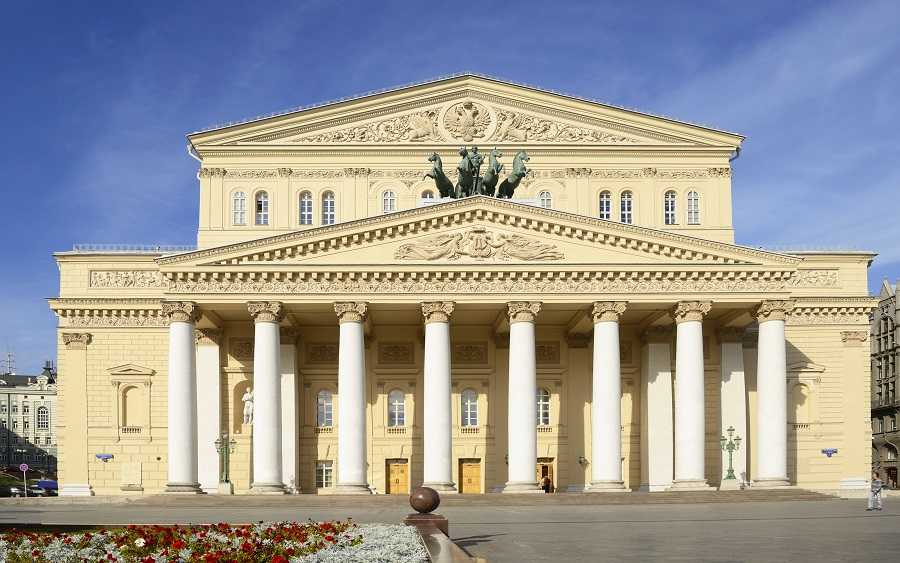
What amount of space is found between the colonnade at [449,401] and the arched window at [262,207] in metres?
10.3

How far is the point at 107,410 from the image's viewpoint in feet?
178

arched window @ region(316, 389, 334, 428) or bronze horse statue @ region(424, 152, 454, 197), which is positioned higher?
bronze horse statue @ region(424, 152, 454, 197)

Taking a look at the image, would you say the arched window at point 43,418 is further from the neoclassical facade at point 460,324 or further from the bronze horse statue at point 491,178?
the bronze horse statue at point 491,178

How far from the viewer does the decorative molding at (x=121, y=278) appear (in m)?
54.1

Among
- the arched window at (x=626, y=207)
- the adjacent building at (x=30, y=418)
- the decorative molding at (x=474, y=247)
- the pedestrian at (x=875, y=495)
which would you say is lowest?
the adjacent building at (x=30, y=418)

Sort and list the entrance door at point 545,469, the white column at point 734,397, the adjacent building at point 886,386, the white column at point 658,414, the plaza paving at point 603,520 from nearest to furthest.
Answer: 1. the plaza paving at point 603,520
2. the white column at point 658,414
3. the white column at point 734,397
4. the entrance door at point 545,469
5. the adjacent building at point 886,386

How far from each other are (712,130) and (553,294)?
15596 mm

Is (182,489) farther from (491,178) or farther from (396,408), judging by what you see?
(491,178)

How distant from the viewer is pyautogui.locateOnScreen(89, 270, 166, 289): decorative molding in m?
54.1

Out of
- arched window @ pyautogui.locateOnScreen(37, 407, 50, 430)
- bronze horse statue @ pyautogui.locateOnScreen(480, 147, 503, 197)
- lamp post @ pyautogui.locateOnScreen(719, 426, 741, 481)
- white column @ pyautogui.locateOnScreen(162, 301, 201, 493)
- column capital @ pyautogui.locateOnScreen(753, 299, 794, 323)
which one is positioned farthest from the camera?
arched window @ pyautogui.locateOnScreen(37, 407, 50, 430)

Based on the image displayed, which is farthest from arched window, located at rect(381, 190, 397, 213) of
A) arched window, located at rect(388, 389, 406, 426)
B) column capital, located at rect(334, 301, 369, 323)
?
column capital, located at rect(334, 301, 369, 323)

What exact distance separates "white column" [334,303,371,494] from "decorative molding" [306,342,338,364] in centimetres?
760

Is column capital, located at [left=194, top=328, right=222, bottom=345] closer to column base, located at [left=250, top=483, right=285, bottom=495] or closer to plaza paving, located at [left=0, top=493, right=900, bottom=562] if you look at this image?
column base, located at [left=250, top=483, right=285, bottom=495]

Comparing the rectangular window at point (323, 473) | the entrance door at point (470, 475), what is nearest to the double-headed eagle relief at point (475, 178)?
the entrance door at point (470, 475)
